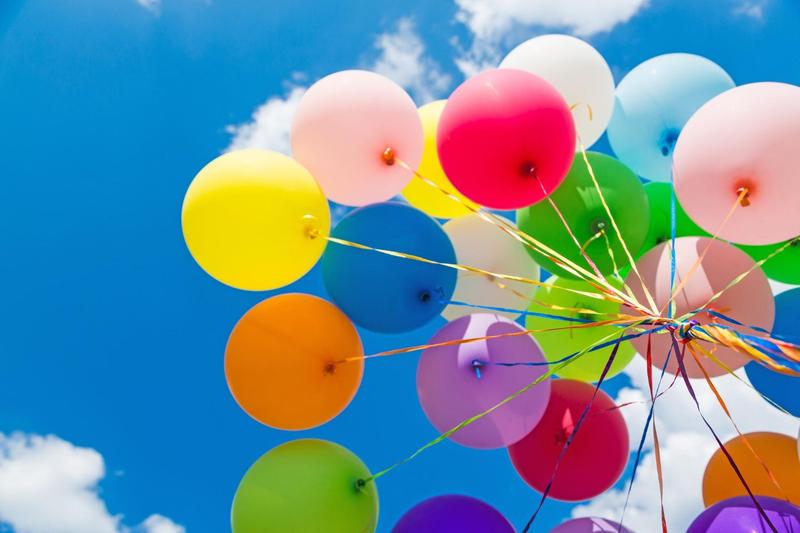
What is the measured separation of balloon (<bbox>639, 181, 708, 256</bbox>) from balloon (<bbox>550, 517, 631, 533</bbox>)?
1560 millimetres

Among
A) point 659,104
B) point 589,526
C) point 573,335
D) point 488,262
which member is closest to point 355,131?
point 488,262

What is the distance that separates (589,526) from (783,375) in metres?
1.40

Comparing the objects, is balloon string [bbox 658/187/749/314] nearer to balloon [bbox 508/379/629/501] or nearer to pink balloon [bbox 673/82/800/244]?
pink balloon [bbox 673/82/800/244]

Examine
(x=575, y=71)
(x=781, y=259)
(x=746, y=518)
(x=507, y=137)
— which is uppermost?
(x=575, y=71)

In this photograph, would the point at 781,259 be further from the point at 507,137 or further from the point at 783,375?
the point at 507,137

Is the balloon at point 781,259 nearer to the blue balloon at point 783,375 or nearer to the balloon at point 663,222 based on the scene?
the blue balloon at point 783,375

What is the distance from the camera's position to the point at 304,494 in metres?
3.21

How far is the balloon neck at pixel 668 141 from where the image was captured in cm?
391

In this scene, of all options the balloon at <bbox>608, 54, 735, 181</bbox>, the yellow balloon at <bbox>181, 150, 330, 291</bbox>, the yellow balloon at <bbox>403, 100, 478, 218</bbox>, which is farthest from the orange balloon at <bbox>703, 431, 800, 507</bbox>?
the yellow balloon at <bbox>181, 150, 330, 291</bbox>

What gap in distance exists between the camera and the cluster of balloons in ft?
9.90

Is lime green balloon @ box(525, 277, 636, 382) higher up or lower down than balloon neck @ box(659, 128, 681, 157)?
lower down

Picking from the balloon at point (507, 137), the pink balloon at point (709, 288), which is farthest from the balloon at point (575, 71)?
the pink balloon at point (709, 288)

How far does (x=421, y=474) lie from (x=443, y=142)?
356 cm

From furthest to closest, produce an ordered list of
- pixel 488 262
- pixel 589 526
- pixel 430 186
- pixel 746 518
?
1. pixel 430 186
2. pixel 488 262
3. pixel 589 526
4. pixel 746 518
